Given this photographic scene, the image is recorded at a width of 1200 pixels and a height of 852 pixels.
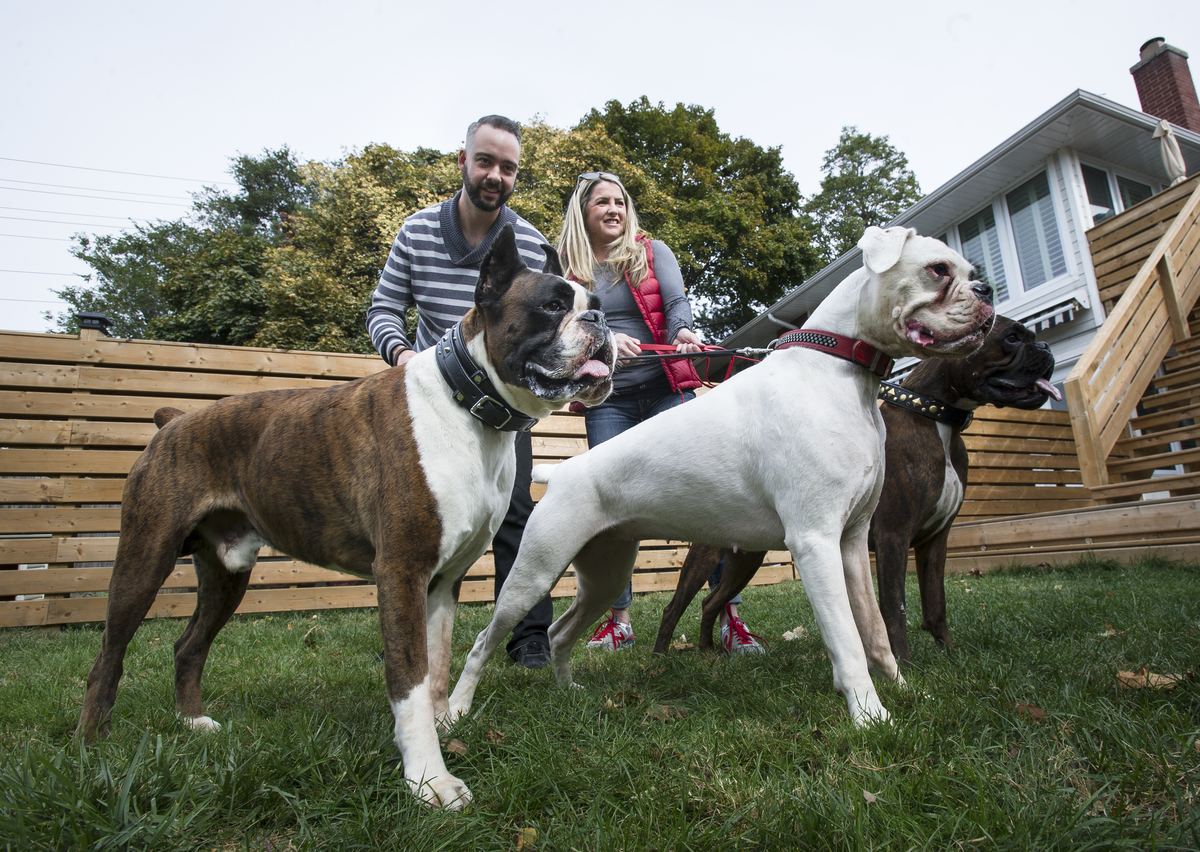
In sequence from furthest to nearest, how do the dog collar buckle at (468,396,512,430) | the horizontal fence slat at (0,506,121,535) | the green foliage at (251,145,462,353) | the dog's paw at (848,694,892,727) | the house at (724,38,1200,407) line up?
1. the green foliage at (251,145,462,353)
2. the house at (724,38,1200,407)
3. the horizontal fence slat at (0,506,121,535)
4. the dog collar buckle at (468,396,512,430)
5. the dog's paw at (848,694,892,727)

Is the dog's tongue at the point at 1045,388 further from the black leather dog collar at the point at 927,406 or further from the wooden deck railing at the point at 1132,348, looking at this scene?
the wooden deck railing at the point at 1132,348

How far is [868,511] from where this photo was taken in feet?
8.87

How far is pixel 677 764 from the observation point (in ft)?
6.35

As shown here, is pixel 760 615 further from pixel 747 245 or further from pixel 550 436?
pixel 747 245

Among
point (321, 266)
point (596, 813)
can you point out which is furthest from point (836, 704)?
point (321, 266)

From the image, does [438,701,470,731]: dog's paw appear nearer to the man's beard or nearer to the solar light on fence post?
the man's beard

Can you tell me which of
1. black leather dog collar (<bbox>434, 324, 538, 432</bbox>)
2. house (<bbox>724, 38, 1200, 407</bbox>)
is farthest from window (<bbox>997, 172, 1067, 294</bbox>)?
black leather dog collar (<bbox>434, 324, 538, 432</bbox>)

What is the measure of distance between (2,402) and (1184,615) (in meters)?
8.47

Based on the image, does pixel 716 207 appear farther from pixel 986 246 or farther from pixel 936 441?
pixel 936 441

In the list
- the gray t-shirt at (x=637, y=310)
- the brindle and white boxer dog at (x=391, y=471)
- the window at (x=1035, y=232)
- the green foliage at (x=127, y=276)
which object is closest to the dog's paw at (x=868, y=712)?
the brindle and white boxer dog at (x=391, y=471)

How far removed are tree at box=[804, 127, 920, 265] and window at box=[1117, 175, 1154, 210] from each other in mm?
14528

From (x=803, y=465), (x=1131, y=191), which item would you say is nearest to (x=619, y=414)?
(x=803, y=465)

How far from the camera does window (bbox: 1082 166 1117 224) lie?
1398 centimetres

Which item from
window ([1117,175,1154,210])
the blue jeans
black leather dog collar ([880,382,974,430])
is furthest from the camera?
window ([1117,175,1154,210])
